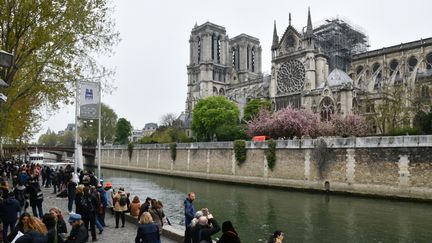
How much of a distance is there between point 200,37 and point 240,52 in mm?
12214

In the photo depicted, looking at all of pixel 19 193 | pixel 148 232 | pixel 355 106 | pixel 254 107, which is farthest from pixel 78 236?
pixel 254 107

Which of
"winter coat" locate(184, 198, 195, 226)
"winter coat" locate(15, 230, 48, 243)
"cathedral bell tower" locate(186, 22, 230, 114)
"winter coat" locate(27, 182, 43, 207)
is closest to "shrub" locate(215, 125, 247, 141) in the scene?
"cathedral bell tower" locate(186, 22, 230, 114)

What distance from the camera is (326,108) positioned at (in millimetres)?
57562

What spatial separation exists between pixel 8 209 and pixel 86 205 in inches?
74.8

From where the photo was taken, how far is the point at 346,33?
7544cm

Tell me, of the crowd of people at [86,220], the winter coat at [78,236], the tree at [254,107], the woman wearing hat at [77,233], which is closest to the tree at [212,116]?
the tree at [254,107]

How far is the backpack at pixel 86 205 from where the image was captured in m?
11.4

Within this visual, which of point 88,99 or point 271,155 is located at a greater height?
point 88,99

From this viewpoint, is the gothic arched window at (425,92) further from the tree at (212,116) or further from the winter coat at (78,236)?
the winter coat at (78,236)


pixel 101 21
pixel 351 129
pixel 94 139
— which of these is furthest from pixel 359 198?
pixel 94 139

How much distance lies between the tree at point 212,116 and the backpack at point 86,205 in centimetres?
5218

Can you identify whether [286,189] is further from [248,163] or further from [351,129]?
[351,129]

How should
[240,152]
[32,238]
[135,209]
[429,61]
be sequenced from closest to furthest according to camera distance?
[32,238], [135,209], [240,152], [429,61]

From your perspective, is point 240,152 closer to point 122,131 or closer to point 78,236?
point 78,236
